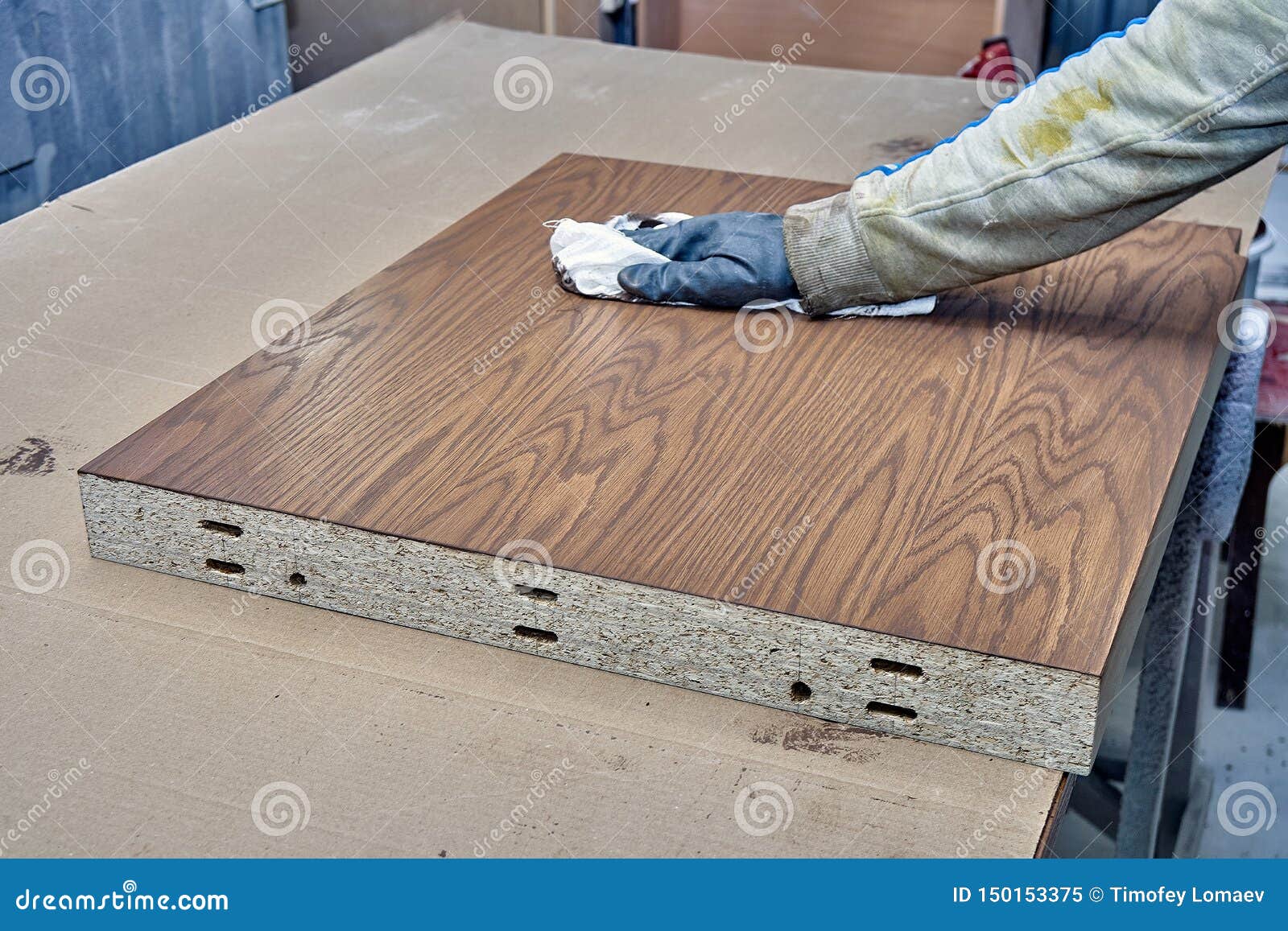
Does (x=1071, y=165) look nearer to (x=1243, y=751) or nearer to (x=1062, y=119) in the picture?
(x=1062, y=119)

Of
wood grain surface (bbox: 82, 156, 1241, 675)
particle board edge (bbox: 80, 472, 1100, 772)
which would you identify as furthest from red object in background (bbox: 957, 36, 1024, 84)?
particle board edge (bbox: 80, 472, 1100, 772)

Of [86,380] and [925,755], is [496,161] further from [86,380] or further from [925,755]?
[925,755]

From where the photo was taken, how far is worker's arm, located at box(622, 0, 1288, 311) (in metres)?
1.28

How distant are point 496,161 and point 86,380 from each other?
964 millimetres

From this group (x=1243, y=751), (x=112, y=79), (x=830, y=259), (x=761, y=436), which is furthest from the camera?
(x=1243, y=751)

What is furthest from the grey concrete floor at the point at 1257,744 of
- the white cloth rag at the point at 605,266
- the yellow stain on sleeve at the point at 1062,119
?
the yellow stain on sleeve at the point at 1062,119

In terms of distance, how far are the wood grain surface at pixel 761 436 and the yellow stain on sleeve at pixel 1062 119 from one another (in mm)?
221

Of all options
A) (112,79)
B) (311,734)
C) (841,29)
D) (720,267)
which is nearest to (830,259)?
(720,267)

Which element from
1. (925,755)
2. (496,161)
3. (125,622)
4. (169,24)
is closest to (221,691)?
(125,622)

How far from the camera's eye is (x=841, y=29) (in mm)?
4574

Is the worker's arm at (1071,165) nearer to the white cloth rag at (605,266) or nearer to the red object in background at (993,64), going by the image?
the white cloth rag at (605,266)

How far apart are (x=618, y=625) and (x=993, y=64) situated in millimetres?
2517

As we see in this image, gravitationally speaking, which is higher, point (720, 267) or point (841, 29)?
point (841, 29)

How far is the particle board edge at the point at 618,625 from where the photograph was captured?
1.01 m
